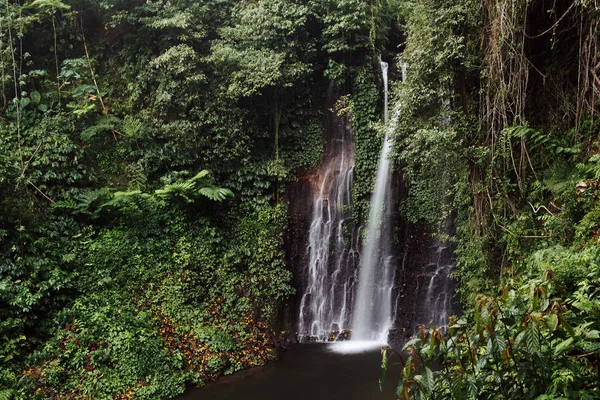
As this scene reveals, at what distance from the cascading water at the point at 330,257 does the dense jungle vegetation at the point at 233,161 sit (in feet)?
1.61

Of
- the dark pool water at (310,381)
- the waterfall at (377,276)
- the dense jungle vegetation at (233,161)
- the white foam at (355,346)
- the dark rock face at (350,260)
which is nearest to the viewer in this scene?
the dense jungle vegetation at (233,161)

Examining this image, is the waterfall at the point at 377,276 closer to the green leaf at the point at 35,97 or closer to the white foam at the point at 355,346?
the white foam at the point at 355,346

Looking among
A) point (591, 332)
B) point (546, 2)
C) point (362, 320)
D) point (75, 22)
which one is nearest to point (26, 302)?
point (362, 320)

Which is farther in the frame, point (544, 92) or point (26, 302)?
point (26, 302)

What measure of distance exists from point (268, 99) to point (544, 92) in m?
7.29

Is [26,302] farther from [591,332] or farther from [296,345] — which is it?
[591,332]

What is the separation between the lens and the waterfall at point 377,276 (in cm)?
1027

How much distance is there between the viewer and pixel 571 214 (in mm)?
4719

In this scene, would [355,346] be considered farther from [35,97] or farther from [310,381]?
[35,97]

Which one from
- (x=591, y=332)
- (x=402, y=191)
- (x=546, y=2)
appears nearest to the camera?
(x=591, y=332)

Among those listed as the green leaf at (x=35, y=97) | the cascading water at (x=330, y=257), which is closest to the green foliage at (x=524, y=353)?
the cascading water at (x=330, y=257)

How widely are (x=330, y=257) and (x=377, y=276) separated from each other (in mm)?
1248

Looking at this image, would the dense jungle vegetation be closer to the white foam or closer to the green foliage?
the green foliage

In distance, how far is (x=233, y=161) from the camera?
36.5ft
